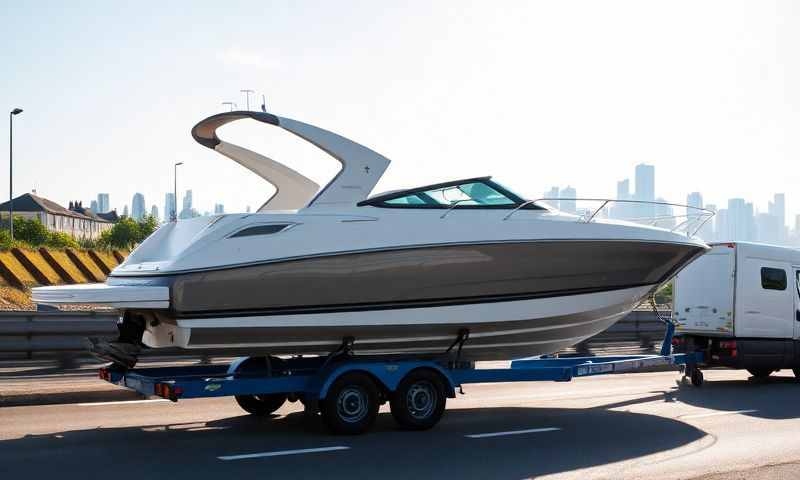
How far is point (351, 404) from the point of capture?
9.93 metres

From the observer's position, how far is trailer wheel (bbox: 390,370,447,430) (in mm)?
10195

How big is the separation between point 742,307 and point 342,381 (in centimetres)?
872

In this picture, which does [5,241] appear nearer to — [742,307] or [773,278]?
[742,307]

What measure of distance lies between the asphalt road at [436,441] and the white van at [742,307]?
6.89ft

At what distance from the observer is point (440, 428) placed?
34.7ft

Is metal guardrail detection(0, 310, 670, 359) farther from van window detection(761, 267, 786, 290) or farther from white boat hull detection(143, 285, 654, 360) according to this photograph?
van window detection(761, 267, 786, 290)

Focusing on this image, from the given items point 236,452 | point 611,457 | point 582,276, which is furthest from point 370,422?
point 582,276

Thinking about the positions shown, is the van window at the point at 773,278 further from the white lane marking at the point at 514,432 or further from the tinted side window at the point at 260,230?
the tinted side window at the point at 260,230

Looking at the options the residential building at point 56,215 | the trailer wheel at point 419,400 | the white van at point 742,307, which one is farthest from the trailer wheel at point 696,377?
the residential building at point 56,215

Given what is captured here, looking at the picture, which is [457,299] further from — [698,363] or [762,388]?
[762,388]

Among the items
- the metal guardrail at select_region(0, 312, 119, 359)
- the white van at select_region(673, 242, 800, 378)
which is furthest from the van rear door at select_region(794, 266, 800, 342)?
the metal guardrail at select_region(0, 312, 119, 359)

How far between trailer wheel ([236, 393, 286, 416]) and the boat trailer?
0.01 meters

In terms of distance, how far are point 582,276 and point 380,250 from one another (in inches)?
114

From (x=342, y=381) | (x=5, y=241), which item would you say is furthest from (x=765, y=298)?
(x=5, y=241)
